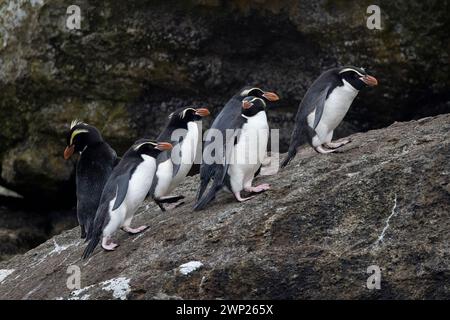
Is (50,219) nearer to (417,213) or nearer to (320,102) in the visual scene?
(320,102)

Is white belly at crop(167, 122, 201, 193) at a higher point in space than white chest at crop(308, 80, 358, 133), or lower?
lower

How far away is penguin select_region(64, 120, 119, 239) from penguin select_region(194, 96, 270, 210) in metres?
1.20

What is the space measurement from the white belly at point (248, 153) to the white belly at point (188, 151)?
1.19m

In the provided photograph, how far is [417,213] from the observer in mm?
8734

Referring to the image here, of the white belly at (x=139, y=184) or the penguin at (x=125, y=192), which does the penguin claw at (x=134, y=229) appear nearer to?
the penguin at (x=125, y=192)

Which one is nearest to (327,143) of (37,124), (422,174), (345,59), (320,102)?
(320,102)

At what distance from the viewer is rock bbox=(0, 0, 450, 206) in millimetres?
13195

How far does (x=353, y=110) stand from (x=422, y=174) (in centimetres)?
454

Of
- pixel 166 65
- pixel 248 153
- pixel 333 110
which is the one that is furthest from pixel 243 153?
pixel 166 65

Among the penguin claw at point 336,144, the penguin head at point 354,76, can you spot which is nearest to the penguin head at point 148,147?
the penguin claw at point 336,144

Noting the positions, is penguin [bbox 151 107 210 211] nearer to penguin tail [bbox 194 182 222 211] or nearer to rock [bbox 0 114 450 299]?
rock [bbox 0 114 450 299]

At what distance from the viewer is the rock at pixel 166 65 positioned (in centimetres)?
1320

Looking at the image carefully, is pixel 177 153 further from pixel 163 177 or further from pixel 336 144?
pixel 336 144

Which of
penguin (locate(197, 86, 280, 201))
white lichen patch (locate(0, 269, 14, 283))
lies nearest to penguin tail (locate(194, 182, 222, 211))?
penguin (locate(197, 86, 280, 201))
